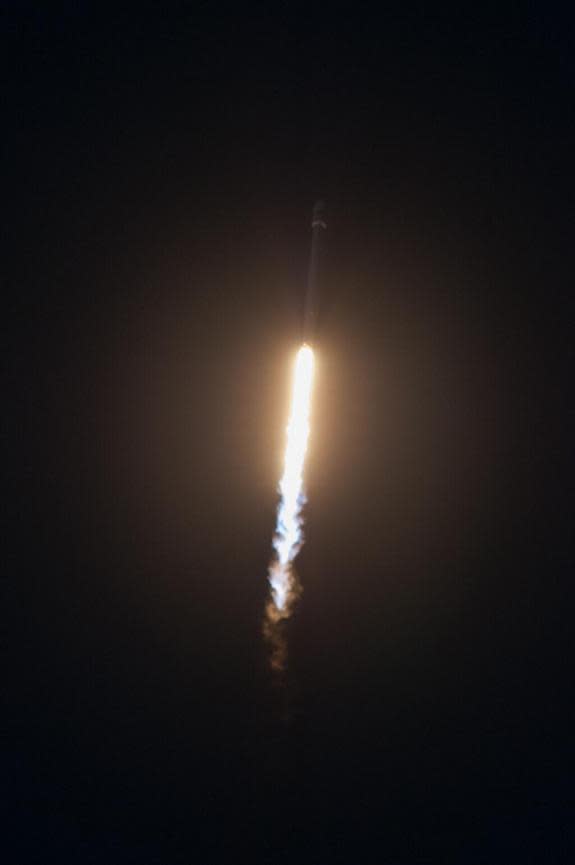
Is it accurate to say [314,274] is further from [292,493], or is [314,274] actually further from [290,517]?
[290,517]

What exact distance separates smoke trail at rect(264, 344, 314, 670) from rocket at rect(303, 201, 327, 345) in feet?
1.01

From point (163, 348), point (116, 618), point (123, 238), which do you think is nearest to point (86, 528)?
point (116, 618)

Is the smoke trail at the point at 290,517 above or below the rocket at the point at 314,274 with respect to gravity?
below

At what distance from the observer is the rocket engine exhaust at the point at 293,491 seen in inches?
388

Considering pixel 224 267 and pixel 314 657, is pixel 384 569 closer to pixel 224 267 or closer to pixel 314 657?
pixel 314 657

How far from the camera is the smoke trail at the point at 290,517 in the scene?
32.3 feet

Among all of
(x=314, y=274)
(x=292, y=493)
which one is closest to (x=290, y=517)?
(x=292, y=493)

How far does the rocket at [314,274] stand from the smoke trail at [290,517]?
308 millimetres

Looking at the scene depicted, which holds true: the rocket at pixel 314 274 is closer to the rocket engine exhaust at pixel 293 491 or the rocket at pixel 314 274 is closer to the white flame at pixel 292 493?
the rocket engine exhaust at pixel 293 491

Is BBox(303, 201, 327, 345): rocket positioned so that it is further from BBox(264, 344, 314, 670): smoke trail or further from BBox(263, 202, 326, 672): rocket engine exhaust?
BBox(264, 344, 314, 670): smoke trail

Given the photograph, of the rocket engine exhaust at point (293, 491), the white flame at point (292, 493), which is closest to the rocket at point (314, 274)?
the rocket engine exhaust at point (293, 491)

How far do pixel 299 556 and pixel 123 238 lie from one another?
5.76 meters

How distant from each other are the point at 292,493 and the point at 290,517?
0.39 meters

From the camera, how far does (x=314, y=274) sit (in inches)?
394
